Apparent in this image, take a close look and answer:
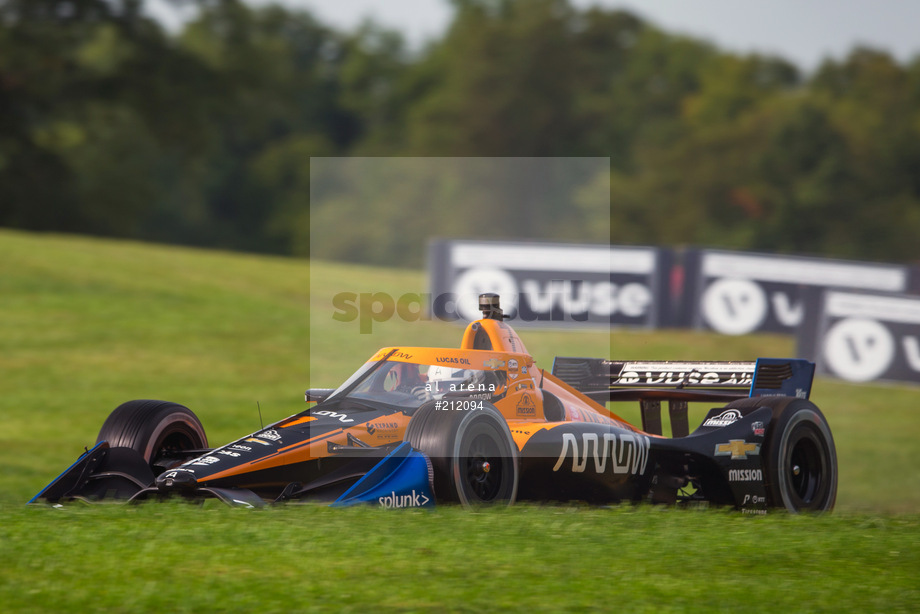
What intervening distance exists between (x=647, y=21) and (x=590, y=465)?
48794mm

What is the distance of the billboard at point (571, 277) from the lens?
2009 centimetres

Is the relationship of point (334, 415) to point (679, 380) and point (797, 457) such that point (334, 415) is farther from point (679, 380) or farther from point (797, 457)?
point (797, 457)

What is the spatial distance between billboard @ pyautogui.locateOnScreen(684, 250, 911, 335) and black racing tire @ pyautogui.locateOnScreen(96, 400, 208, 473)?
13.3m

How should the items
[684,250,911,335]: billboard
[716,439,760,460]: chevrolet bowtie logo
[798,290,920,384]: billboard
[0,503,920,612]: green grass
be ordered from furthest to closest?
[684,250,911,335]: billboard
[798,290,920,384]: billboard
[716,439,760,460]: chevrolet bowtie logo
[0,503,920,612]: green grass

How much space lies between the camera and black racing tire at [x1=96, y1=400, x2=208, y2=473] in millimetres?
7812

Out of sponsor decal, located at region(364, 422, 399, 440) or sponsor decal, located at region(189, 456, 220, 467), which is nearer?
sponsor decal, located at region(189, 456, 220, 467)

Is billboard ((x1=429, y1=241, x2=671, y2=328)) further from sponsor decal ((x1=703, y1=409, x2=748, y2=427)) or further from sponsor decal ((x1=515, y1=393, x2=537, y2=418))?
sponsor decal ((x1=515, y1=393, x2=537, y2=418))

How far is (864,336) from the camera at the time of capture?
17.2 meters

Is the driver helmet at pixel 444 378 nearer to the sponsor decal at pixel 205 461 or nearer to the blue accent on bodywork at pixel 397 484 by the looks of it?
the blue accent on bodywork at pixel 397 484

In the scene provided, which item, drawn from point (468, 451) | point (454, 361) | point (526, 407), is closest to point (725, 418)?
point (526, 407)

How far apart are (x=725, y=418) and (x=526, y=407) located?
5.28 ft

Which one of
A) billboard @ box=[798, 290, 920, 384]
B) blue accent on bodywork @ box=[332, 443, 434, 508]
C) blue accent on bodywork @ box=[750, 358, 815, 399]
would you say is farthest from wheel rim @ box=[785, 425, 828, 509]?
billboard @ box=[798, 290, 920, 384]

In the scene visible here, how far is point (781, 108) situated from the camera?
152 feet

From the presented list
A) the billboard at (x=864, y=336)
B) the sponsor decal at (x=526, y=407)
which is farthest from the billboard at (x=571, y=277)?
the sponsor decal at (x=526, y=407)
